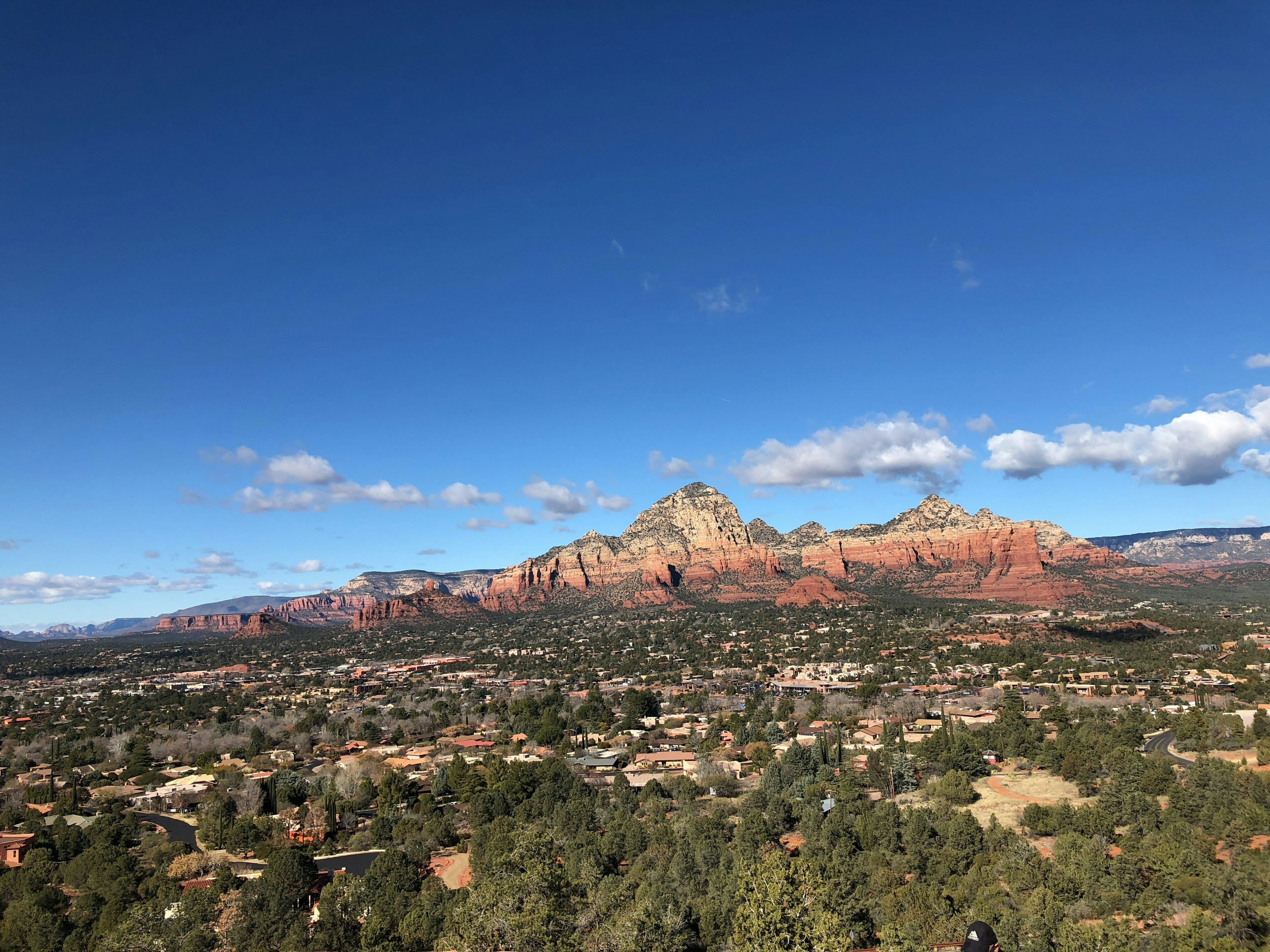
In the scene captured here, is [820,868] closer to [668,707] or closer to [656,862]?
[656,862]

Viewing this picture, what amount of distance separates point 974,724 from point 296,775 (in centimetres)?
5961

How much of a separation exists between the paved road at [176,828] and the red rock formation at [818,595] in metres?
147

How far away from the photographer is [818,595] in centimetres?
18662

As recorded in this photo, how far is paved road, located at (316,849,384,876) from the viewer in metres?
44.2

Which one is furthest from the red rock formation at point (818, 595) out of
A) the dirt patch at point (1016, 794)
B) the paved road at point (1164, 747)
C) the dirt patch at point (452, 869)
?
the dirt patch at point (452, 869)

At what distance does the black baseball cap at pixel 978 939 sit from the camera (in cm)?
2541

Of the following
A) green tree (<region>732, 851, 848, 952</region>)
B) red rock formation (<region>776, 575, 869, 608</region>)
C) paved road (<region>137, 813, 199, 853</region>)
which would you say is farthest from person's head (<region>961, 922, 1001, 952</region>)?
red rock formation (<region>776, 575, 869, 608</region>)

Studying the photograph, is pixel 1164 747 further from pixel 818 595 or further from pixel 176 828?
pixel 818 595

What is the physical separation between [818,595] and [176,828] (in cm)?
15447

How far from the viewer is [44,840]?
45.9 meters

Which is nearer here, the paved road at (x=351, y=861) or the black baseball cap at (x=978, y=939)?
the black baseball cap at (x=978, y=939)

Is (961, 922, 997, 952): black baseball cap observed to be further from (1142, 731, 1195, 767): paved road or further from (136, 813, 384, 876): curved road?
(1142, 731, 1195, 767): paved road

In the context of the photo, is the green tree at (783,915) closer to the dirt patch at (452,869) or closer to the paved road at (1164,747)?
the dirt patch at (452,869)

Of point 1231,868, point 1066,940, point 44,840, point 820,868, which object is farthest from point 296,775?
point 1231,868
